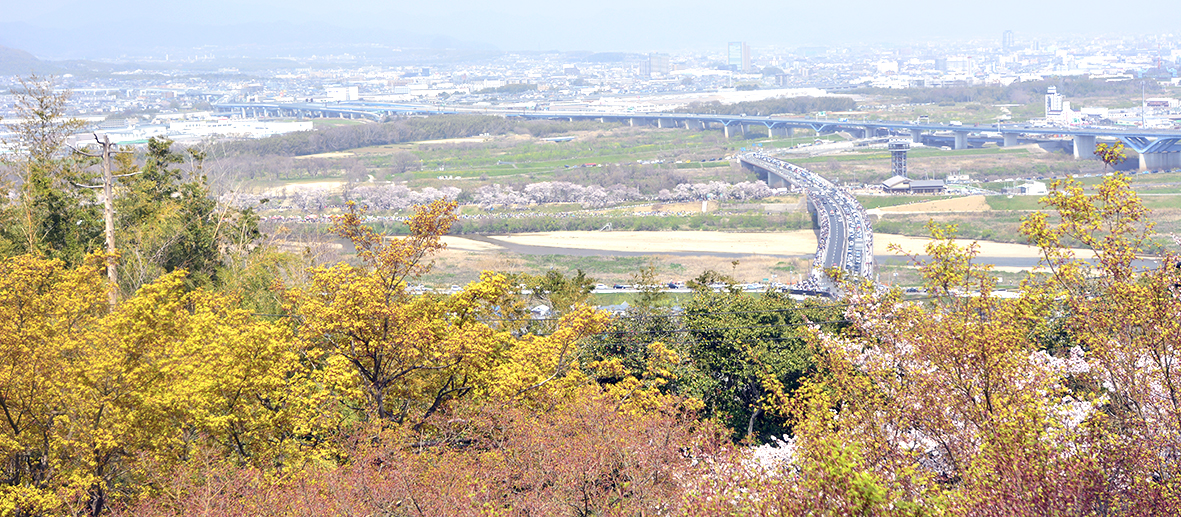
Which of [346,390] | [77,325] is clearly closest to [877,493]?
[346,390]

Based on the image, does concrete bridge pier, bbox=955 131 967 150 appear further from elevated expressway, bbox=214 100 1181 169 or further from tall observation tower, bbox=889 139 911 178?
tall observation tower, bbox=889 139 911 178

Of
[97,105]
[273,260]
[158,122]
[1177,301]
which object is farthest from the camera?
[97,105]

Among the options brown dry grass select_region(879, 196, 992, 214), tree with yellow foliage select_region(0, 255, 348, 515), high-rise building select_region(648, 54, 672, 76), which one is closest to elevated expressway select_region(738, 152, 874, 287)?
brown dry grass select_region(879, 196, 992, 214)

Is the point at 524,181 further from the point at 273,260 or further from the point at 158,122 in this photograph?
the point at 158,122

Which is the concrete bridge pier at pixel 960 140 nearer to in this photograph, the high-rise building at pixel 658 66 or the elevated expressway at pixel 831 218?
the elevated expressway at pixel 831 218

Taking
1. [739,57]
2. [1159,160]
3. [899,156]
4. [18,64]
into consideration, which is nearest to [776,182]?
[899,156]

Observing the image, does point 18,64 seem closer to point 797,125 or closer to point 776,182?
point 797,125
